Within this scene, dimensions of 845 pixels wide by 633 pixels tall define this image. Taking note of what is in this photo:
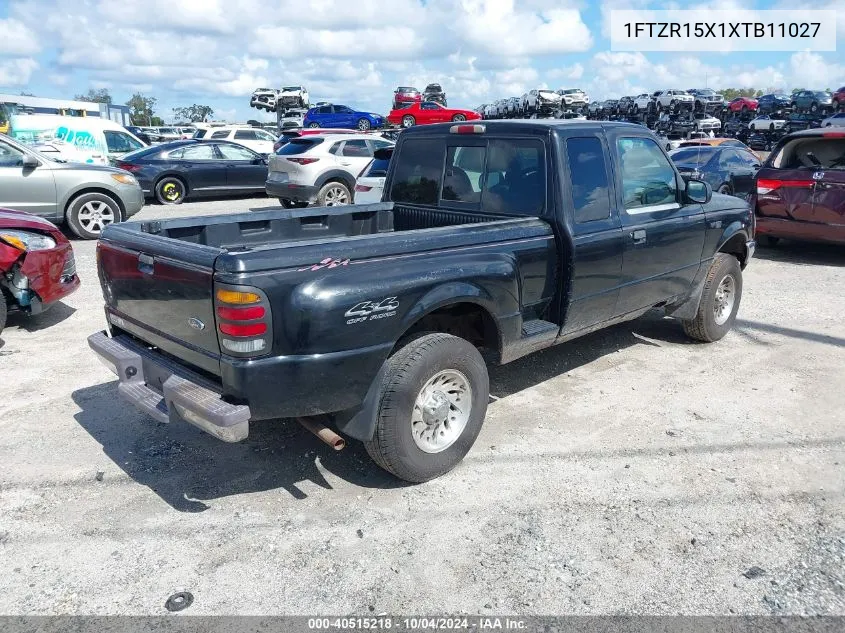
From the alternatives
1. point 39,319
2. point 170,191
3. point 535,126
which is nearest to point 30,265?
point 39,319

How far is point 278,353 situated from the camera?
3043mm

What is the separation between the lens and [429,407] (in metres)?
3.64

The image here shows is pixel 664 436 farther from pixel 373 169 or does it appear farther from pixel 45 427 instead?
pixel 373 169

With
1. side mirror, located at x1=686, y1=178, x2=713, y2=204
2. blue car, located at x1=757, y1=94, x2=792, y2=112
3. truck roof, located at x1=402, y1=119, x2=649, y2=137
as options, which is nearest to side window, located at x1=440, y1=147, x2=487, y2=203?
truck roof, located at x1=402, y1=119, x2=649, y2=137

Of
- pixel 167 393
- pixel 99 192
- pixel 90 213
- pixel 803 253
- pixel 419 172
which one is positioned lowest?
pixel 803 253

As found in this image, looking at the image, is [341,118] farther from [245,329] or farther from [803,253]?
[245,329]

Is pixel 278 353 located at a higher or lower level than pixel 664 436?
higher

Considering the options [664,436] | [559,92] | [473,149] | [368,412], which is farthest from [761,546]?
[559,92]

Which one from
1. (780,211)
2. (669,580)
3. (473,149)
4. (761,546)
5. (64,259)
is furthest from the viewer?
(780,211)

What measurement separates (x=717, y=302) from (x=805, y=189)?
13.7ft

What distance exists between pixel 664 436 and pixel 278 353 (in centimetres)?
259

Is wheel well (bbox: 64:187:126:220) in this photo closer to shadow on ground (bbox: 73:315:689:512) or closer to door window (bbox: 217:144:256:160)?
→ door window (bbox: 217:144:256:160)

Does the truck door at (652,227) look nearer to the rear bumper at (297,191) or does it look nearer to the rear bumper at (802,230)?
the rear bumper at (802,230)

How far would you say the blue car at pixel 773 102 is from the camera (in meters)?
40.7
